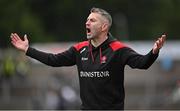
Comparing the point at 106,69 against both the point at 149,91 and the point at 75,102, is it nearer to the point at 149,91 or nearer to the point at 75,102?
the point at 75,102

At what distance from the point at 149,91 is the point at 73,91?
4.43 m

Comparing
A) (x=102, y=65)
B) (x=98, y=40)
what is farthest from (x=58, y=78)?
(x=102, y=65)

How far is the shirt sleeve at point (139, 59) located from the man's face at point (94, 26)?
44 cm

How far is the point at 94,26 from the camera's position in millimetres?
10031

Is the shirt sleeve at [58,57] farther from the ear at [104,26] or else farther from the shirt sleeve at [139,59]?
the shirt sleeve at [139,59]

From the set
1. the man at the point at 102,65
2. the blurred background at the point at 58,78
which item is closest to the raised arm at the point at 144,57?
the man at the point at 102,65

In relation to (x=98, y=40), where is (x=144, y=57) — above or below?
below

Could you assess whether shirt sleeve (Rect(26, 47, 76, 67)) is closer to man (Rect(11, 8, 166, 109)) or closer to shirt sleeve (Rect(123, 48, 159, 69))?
man (Rect(11, 8, 166, 109))

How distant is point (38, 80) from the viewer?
91.6 feet

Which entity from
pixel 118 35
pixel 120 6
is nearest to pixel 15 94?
pixel 120 6

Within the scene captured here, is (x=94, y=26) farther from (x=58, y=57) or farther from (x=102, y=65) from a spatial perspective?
(x=58, y=57)

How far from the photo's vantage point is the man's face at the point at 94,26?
1000cm

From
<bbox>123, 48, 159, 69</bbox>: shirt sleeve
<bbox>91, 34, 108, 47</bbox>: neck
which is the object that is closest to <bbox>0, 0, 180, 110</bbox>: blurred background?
<bbox>91, 34, 108, 47</bbox>: neck

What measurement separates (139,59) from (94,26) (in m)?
0.77
